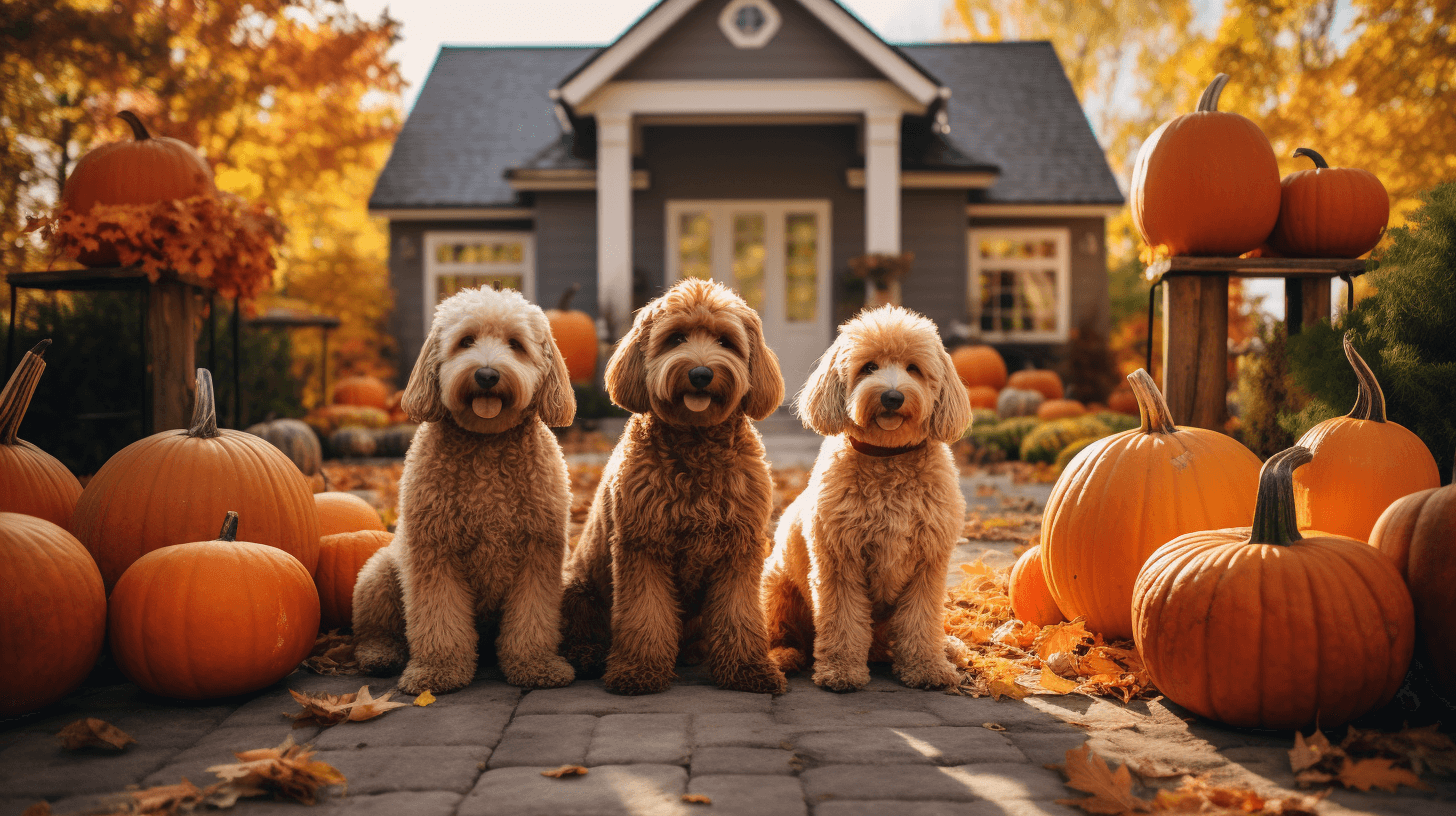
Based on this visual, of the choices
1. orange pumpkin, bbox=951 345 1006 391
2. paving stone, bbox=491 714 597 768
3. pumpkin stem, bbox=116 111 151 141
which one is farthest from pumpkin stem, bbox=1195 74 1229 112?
orange pumpkin, bbox=951 345 1006 391

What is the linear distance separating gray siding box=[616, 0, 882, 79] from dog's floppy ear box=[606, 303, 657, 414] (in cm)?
1073

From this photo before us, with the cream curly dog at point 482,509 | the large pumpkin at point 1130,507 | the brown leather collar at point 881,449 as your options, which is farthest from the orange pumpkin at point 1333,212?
the cream curly dog at point 482,509

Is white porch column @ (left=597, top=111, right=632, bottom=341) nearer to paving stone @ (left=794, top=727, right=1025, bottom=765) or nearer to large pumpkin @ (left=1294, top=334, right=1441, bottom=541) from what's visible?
large pumpkin @ (left=1294, top=334, right=1441, bottom=541)

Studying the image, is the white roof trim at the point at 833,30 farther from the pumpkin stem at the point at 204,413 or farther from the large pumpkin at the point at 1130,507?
the large pumpkin at the point at 1130,507

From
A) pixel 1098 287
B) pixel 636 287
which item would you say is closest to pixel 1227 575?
pixel 636 287

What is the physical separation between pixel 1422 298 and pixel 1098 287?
12.0m

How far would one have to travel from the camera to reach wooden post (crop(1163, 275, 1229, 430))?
15.3 ft

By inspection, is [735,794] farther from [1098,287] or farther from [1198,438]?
[1098,287]

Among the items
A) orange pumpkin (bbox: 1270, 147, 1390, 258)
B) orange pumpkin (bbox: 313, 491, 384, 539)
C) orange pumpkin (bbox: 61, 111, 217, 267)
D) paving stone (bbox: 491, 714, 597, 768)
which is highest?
orange pumpkin (bbox: 61, 111, 217, 267)

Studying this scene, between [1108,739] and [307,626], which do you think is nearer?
[1108,739]

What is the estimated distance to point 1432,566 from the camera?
8.61 ft

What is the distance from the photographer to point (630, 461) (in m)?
3.15

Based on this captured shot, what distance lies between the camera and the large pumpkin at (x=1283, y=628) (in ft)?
8.31

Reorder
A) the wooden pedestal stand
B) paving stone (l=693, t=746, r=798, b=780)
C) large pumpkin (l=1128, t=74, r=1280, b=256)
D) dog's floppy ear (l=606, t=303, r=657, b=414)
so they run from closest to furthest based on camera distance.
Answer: paving stone (l=693, t=746, r=798, b=780), dog's floppy ear (l=606, t=303, r=657, b=414), large pumpkin (l=1128, t=74, r=1280, b=256), the wooden pedestal stand
